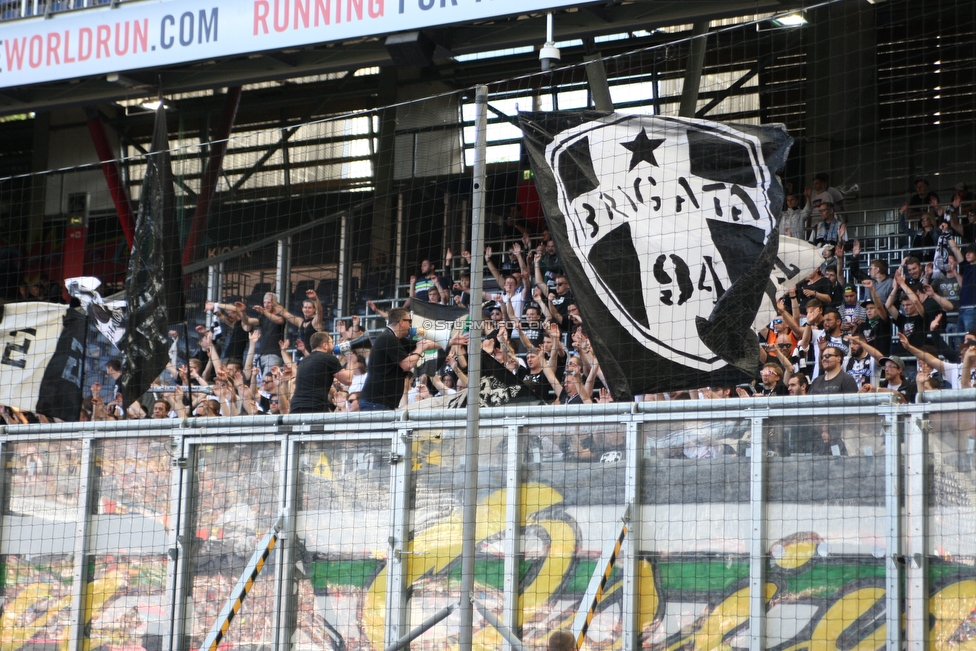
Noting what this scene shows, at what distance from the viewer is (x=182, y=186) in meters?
16.2

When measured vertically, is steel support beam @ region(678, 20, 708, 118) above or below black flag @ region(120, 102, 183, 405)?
above

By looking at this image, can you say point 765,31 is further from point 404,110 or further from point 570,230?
point 570,230

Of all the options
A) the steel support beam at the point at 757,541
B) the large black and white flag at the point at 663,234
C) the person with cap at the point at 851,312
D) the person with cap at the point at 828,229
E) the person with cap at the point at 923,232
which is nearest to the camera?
the steel support beam at the point at 757,541

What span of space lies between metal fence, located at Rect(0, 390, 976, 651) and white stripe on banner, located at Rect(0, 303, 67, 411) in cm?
213

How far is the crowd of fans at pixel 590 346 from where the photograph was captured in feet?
34.2

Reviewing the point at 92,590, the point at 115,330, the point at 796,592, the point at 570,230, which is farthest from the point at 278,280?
the point at 796,592

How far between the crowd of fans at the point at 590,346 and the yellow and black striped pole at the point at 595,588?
323cm

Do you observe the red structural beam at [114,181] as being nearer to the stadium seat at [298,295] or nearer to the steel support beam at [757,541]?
the stadium seat at [298,295]

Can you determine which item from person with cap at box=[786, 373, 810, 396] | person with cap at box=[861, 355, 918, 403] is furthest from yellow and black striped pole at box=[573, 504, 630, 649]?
person with cap at box=[861, 355, 918, 403]

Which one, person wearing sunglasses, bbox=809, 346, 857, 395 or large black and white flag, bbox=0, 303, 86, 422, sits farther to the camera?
large black and white flag, bbox=0, 303, 86, 422

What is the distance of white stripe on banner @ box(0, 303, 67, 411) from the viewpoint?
389 inches

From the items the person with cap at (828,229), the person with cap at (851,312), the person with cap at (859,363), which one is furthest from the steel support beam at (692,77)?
the person with cap at (859,363)

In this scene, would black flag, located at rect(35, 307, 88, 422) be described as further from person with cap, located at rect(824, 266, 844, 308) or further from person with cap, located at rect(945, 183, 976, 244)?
person with cap, located at rect(945, 183, 976, 244)

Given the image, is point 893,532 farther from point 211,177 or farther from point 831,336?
point 211,177
